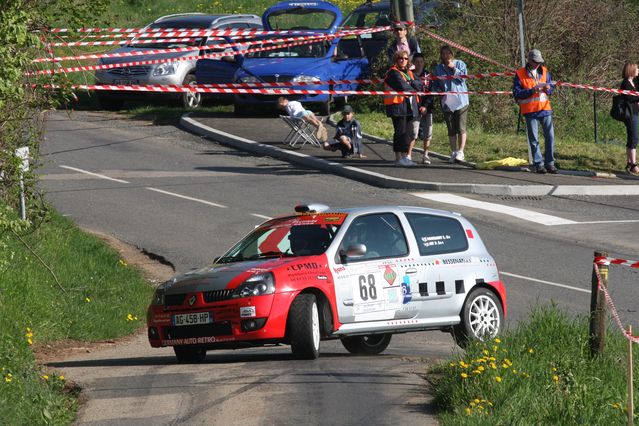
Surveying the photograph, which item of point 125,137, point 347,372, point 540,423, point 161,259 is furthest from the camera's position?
point 125,137

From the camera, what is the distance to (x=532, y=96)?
23.2 meters

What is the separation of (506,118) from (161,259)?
13432 mm

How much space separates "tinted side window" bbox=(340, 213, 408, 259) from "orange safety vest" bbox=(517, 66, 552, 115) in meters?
10.6

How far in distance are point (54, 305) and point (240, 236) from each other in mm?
4796

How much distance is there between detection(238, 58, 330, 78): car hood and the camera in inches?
1119

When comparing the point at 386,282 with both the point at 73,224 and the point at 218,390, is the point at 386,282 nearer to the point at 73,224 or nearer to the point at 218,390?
the point at 218,390

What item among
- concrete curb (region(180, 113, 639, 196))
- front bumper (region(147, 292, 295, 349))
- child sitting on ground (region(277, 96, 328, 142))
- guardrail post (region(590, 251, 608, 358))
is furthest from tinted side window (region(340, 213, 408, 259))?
child sitting on ground (region(277, 96, 328, 142))

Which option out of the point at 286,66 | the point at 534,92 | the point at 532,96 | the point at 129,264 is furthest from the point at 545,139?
the point at 129,264

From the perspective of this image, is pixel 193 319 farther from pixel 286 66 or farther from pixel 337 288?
pixel 286 66

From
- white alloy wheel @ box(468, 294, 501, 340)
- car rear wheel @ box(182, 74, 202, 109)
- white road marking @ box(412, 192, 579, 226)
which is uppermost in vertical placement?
car rear wheel @ box(182, 74, 202, 109)

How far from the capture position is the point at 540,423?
30.2 feet

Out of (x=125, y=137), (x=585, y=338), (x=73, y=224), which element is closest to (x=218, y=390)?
(x=585, y=338)

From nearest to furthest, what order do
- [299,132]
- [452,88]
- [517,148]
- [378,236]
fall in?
1. [378,236]
2. [452,88]
3. [299,132]
4. [517,148]

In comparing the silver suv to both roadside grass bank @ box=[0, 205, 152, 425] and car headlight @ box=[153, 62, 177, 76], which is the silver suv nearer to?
car headlight @ box=[153, 62, 177, 76]
